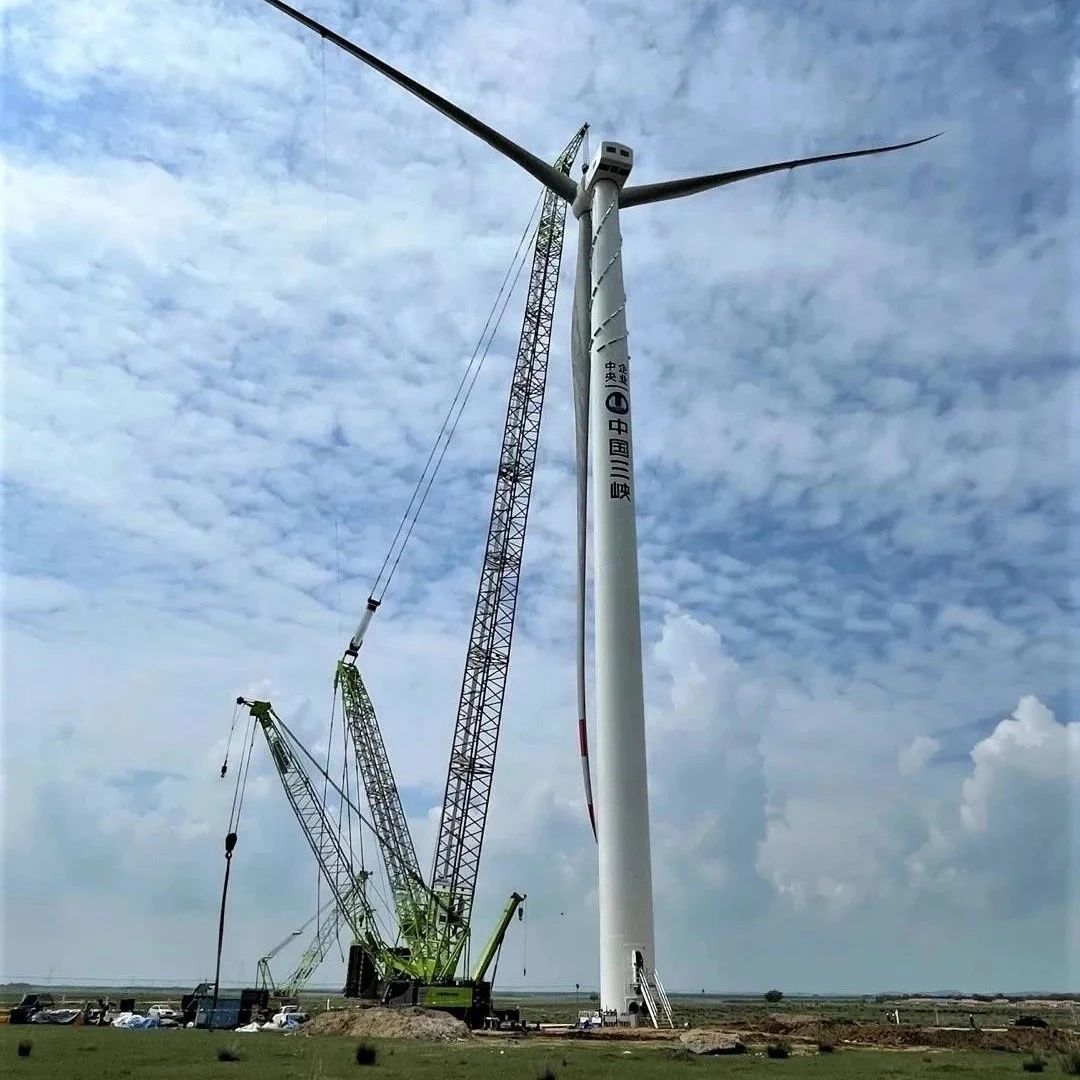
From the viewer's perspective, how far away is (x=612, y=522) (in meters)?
54.6

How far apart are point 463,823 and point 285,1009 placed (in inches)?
691

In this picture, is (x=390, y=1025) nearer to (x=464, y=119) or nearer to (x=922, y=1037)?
(x=922, y=1037)

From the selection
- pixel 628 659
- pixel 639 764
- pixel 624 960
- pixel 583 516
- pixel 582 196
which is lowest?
pixel 624 960

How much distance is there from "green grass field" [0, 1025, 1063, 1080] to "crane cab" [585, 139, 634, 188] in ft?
151

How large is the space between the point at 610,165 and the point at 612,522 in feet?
73.7

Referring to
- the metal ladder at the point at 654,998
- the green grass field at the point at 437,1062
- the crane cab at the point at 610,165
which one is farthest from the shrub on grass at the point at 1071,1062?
the crane cab at the point at 610,165

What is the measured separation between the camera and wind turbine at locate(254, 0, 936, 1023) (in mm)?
48844

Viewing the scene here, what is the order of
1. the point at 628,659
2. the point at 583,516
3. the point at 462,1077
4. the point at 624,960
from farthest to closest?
the point at 583,516
the point at 628,659
the point at 624,960
the point at 462,1077

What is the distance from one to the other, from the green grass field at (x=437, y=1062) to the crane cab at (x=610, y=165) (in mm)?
46094

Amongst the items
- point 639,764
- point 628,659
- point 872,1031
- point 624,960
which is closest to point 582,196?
point 628,659

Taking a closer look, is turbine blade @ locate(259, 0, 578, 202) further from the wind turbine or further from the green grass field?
the green grass field

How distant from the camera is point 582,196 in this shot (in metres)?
63.7

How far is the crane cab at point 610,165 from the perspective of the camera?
62.3m

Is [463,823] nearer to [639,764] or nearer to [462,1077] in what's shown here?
[639,764]
